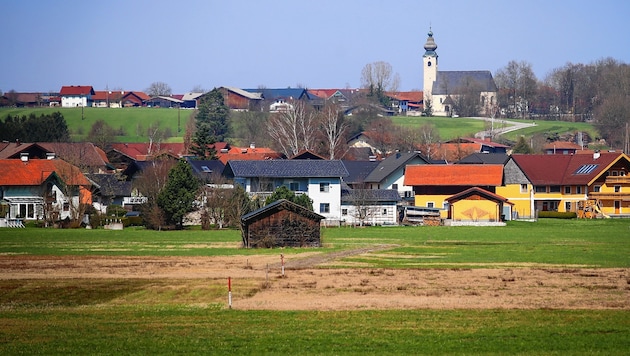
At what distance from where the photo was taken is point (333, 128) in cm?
12500

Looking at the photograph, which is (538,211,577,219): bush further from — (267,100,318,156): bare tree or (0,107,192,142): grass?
(0,107,192,142): grass

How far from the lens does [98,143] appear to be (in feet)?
434

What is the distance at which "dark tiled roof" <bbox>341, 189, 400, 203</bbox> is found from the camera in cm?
8043

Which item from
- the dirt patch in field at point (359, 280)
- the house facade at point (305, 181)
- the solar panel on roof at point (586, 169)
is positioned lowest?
the dirt patch in field at point (359, 280)

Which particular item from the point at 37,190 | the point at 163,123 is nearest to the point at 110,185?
the point at 37,190

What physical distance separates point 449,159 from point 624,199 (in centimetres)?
4125

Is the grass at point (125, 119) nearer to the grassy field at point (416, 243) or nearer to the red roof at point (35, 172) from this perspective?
the red roof at point (35, 172)

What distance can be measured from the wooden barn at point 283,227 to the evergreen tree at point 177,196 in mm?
19668

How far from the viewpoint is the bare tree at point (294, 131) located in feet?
399

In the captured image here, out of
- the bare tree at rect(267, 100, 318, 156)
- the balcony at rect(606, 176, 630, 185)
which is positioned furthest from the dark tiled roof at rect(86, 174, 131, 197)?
the balcony at rect(606, 176, 630, 185)

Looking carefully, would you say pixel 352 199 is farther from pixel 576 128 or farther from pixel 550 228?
pixel 576 128

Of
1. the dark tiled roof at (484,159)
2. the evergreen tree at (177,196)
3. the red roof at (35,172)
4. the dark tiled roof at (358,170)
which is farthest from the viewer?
the dark tiled roof at (484,159)

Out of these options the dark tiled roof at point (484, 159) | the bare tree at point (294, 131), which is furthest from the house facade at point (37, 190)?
the dark tiled roof at point (484, 159)

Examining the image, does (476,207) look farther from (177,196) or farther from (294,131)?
(294,131)
